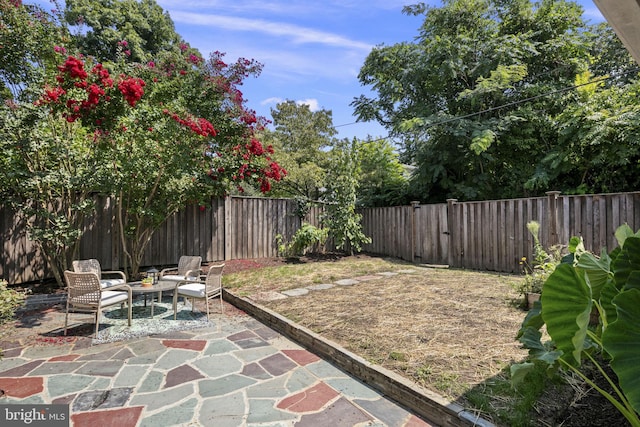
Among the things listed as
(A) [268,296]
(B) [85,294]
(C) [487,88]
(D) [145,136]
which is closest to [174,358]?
(B) [85,294]

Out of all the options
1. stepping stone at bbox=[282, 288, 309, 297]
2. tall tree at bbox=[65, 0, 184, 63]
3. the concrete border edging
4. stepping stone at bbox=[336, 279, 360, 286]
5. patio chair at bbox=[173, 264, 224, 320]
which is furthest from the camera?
tall tree at bbox=[65, 0, 184, 63]

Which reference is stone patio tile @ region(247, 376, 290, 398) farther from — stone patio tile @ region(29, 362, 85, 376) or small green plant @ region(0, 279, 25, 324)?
small green plant @ region(0, 279, 25, 324)

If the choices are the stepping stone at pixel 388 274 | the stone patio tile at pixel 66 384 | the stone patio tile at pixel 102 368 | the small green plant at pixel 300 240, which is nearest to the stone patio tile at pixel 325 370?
the stone patio tile at pixel 102 368

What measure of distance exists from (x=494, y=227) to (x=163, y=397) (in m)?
6.27

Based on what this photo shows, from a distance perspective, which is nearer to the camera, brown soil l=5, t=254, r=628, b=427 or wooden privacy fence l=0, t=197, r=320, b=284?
brown soil l=5, t=254, r=628, b=427

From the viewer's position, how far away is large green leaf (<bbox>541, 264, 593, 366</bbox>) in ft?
4.70

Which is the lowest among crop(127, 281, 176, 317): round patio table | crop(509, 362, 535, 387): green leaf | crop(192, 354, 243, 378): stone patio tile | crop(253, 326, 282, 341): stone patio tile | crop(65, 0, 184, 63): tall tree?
crop(253, 326, 282, 341): stone patio tile

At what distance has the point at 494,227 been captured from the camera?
652 centimetres

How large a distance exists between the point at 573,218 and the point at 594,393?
4313 millimetres

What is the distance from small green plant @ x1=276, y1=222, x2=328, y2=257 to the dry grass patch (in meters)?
1.64

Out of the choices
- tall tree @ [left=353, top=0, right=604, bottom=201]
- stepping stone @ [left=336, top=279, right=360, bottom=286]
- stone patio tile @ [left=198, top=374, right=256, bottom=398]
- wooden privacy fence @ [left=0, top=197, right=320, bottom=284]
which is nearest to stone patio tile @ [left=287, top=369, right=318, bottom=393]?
stone patio tile @ [left=198, top=374, right=256, bottom=398]

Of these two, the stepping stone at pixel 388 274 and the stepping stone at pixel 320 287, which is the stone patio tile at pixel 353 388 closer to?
the stepping stone at pixel 320 287

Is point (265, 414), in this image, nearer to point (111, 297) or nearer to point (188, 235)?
point (111, 297)

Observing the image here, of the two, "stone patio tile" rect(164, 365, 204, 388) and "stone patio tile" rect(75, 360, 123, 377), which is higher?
"stone patio tile" rect(75, 360, 123, 377)
